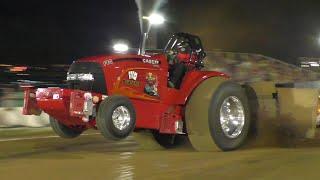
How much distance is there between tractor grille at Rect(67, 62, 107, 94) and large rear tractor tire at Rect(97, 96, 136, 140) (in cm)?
43

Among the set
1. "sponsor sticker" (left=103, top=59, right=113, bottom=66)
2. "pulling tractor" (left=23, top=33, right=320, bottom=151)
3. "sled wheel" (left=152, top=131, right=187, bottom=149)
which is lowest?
"sled wheel" (left=152, top=131, right=187, bottom=149)

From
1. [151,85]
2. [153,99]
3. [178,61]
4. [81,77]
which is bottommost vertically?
[153,99]

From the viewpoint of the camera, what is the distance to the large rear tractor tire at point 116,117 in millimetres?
7742

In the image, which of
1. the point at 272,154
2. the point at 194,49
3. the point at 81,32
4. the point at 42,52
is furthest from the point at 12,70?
the point at 81,32

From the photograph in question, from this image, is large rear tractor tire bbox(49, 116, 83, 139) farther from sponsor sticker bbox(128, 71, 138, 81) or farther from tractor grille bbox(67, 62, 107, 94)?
sponsor sticker bbox(128, 71, 138, 81)

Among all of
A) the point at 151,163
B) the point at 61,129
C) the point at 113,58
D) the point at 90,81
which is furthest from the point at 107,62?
the point at 151,163

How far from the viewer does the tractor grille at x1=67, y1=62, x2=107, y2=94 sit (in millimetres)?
8234

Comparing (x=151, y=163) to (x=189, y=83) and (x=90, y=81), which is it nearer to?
(x=90, y=81)

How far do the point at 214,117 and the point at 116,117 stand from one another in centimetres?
190

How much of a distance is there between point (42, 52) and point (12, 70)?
1031 inches

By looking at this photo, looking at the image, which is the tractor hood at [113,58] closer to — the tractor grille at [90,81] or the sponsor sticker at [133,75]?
the tractor grille at [90,81]

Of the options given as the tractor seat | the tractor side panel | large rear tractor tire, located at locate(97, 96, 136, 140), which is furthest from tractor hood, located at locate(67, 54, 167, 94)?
the tractor side panel

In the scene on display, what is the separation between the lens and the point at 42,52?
4803 cm

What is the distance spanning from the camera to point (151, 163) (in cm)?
A: 773
